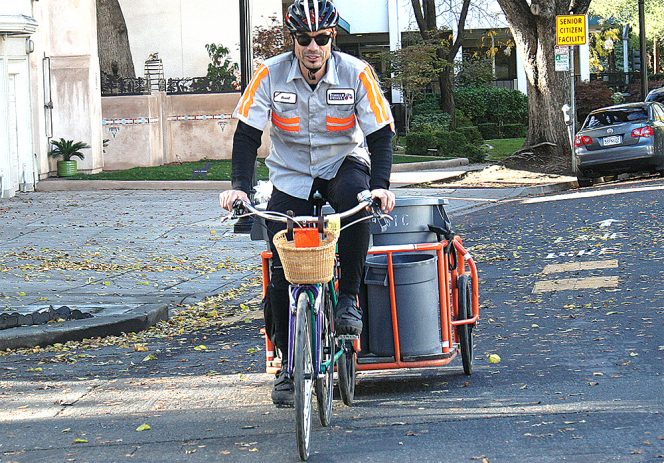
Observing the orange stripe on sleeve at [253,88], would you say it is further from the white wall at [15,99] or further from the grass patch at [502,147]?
the grass patch at [502,147]

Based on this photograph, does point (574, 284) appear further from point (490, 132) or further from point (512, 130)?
point (512, 130)

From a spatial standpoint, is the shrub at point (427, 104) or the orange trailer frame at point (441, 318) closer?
the orange trailer frame at point (441, 318)

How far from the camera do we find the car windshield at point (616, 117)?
23.9 metres

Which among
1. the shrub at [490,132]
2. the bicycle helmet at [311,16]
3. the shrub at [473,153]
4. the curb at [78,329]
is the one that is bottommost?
the curb at [78,329]

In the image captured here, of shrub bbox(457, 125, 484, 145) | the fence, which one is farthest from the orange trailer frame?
shrub bbox(457, 125, 484, 145)

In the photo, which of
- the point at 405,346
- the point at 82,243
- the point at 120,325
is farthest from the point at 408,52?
the point at 405,346

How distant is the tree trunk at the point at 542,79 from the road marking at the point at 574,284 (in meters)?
15.3

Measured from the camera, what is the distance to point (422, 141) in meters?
32.9

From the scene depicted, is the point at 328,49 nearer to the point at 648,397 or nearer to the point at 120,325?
the point at 648,397

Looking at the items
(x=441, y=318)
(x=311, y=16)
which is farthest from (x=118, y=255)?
(x=311, y=16)

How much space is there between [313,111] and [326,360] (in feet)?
3.84

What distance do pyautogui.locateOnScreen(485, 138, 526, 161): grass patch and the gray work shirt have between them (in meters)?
25.3

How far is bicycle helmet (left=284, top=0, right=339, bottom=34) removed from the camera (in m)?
5.86

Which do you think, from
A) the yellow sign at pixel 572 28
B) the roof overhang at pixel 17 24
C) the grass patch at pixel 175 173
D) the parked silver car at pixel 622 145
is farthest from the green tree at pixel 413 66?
the roof overhang at pixel 17 24
